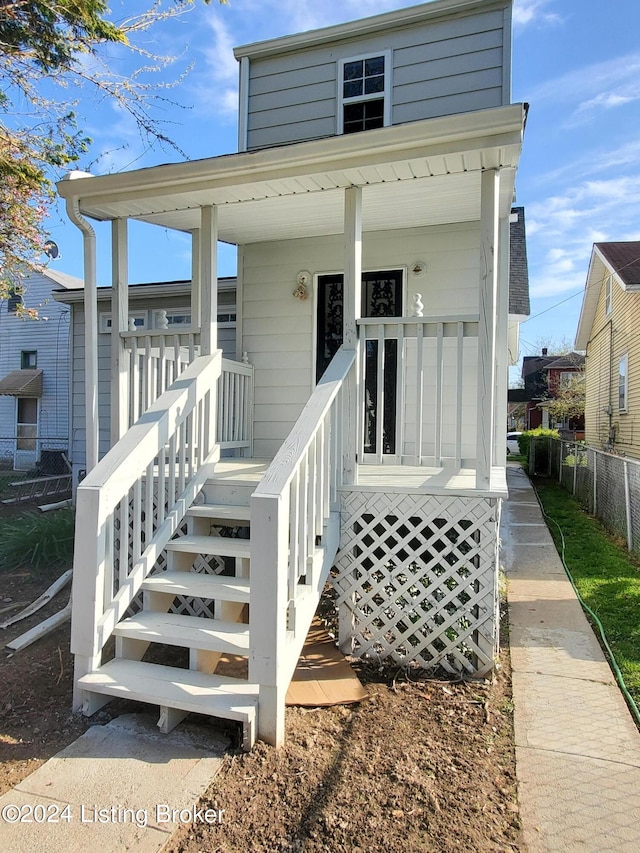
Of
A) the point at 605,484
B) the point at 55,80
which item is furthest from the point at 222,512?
the point at 605,484

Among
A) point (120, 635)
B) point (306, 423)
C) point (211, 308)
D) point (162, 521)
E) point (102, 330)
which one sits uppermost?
point (102, 330)

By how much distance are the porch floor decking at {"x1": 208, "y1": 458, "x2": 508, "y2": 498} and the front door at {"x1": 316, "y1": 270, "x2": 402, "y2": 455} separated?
101 cm

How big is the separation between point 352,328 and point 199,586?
6.27 ft

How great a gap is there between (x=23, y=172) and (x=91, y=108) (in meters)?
1.70

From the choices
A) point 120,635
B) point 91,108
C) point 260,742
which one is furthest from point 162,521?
point 91,108

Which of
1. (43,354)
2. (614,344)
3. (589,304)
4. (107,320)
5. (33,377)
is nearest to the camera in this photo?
(107,320)

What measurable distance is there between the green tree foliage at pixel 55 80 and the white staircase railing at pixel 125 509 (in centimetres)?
408

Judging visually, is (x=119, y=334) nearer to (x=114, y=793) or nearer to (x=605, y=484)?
(x=114, y=793)

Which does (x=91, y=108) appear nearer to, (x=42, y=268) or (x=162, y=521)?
(x=42, y=268)

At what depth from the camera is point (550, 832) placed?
2031 mm

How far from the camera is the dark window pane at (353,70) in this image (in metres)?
6.07

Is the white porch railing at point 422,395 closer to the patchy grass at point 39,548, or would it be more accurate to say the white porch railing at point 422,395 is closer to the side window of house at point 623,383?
the patchy grass at point 39,548

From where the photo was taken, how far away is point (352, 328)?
12.0ft

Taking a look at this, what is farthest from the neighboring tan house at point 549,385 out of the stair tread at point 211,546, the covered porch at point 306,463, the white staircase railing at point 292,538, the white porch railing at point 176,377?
the stair tread at point 211,546
